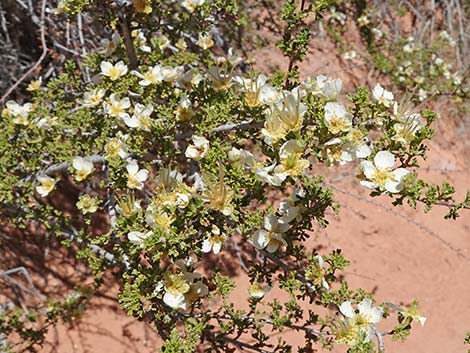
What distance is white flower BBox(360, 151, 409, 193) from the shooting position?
1.34 meters

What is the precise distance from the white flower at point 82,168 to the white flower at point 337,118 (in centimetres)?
90

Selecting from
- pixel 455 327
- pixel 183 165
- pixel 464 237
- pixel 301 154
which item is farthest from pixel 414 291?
pixel 301 154

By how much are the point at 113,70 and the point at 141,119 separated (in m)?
0.34

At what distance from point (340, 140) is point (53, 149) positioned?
3.88 feet

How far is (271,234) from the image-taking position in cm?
147

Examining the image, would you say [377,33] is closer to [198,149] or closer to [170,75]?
[170,75]

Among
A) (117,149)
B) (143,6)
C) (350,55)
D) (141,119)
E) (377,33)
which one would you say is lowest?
(117,149)

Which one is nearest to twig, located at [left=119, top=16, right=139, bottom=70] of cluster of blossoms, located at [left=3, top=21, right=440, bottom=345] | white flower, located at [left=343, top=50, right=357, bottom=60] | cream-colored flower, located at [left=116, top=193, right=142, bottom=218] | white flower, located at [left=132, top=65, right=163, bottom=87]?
white flower, located at [left=132, top=65, right=163, bottom=87]

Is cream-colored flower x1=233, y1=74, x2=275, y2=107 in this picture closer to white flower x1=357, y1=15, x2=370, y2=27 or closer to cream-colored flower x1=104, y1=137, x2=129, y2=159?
cream-colored flower x1=104, y1=137, x2=129, y2=159

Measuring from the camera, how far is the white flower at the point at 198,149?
1.50 metres

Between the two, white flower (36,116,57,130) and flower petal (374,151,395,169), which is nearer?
flower petal (374,151,395,169)

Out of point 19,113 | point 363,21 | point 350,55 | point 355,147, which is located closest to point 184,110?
point 355,147

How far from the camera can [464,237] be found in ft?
12.6

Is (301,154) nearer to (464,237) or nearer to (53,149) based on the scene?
(53,149)
